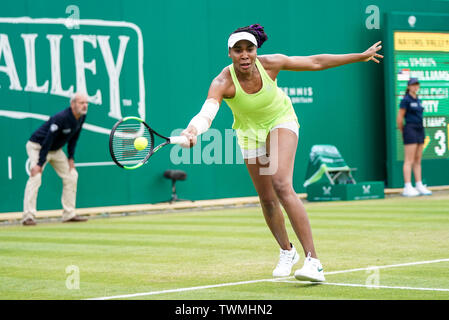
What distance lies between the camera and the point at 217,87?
24.2ft

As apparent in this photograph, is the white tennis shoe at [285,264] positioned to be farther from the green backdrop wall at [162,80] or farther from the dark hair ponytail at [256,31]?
the green backdrop wall at [162,80]

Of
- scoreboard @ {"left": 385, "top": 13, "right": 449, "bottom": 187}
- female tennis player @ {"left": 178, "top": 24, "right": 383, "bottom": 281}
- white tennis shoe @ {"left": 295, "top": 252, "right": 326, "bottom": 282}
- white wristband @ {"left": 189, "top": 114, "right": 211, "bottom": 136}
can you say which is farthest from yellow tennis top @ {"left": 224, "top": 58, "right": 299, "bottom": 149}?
scoreboard @ {"left": 385, "top": 13, "right": 449, "bottom": 187}

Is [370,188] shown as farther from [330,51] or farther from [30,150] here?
[30,150]

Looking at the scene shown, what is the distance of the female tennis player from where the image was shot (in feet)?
24.0

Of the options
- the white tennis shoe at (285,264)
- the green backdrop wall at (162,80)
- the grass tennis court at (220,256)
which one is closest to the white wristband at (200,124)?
the grass tennis court at (220,256)

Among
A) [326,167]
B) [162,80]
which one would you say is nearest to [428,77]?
[326,167]

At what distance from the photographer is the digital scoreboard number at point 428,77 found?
21.0 meters

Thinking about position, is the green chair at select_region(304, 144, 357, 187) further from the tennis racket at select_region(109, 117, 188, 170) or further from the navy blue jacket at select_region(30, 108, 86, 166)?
the tennis racket at select_region(109, 117, 188, 170)

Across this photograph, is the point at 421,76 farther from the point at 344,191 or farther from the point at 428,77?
the point at 344,191

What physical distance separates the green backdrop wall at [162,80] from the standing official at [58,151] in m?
1.87

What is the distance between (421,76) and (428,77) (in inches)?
8.0

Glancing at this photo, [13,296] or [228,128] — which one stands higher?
[228,128]

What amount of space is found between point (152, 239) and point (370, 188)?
322 inches
